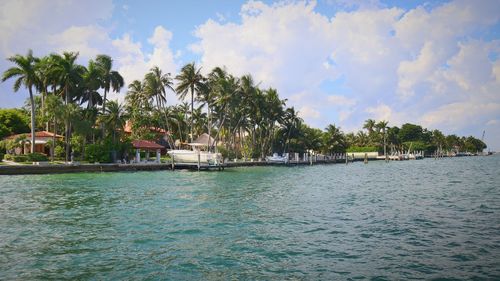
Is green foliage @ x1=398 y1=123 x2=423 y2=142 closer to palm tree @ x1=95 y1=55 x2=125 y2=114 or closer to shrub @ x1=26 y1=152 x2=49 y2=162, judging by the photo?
→ palm tree @ x1=95 y1=55 x2=125 y2=114

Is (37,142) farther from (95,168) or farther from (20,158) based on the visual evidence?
(95,168)

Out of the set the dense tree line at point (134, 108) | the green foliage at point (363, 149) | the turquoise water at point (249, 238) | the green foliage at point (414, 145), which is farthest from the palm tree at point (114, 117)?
the green foliage at point (414, 145)

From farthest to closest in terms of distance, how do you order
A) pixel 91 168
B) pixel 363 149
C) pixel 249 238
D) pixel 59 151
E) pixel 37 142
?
pixel 363 149 → pixel 59 151 → pixel 37 142 → pixel 91 168 → pixel 249 238

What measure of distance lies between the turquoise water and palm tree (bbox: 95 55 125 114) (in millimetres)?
44138

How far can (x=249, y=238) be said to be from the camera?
1411cm

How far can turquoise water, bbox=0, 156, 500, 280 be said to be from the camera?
10.2 meters

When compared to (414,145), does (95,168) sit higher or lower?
lower

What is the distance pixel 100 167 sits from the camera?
51750 millimetres

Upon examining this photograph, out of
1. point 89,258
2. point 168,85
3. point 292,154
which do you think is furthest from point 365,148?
point 89,258

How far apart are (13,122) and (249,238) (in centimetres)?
6743

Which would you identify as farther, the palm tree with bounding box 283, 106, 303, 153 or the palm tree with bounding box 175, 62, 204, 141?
the palm tree with bounding box 283, 106, 303, 153

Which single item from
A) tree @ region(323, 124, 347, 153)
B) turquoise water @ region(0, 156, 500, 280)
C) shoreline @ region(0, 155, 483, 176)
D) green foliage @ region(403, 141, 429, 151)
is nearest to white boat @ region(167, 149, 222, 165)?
shoreline @ region(0, 155, 483, 176)

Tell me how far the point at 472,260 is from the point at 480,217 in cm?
799

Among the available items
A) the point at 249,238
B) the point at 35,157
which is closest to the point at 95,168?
the point at 35,157
